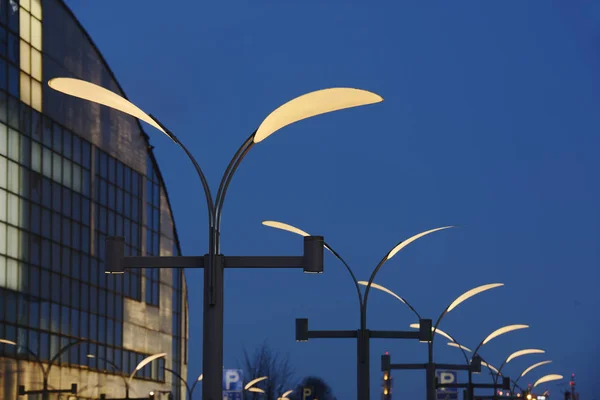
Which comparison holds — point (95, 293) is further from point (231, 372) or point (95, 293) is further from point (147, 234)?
point (231, 372)

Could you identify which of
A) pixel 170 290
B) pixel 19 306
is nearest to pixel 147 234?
pixel 170 290

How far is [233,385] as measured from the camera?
107 m

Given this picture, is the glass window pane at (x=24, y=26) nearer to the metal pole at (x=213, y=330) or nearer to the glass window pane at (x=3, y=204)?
the glass window pane at (x=3, y=204)

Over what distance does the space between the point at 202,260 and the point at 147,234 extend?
228 feet

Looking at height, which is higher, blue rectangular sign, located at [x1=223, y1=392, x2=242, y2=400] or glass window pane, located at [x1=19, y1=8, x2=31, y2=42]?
glass window pane, located at [x1=19, y1=8, x2=31, y2=42]

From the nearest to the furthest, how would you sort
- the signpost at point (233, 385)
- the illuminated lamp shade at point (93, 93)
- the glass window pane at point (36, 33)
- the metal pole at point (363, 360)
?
the illuminated lamp shade at point (93, 93), the metal pole at point (363, 360), the glass window pane at point (36, 33), the signpost at point (233, 385)

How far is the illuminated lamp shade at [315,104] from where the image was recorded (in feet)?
72.5

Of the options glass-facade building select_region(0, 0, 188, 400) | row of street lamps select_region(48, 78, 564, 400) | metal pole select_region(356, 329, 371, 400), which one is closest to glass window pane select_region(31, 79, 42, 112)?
glass-facade building select_region(0, 0, 188, 400)

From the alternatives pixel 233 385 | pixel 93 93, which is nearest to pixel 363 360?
pixel 93 93

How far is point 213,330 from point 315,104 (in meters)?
4.45

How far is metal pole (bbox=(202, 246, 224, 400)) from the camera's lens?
22.3 m

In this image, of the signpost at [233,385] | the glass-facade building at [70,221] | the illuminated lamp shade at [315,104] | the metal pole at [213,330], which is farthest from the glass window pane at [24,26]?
the metal pole at [213,330]

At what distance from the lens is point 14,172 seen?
6844 centimetres

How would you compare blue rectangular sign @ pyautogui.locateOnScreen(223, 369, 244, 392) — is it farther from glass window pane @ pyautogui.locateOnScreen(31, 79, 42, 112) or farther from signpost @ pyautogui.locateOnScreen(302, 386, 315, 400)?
signpost @ pyautogui.locateOnScreen(302, 386, 315, 400)
